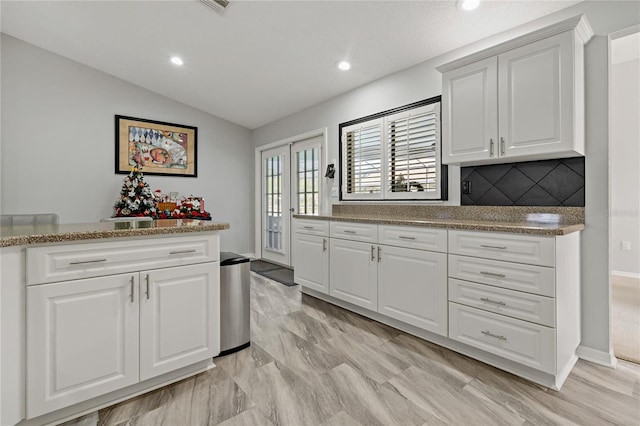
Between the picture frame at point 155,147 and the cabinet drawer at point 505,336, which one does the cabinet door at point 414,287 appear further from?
the picture frame at point 155,147

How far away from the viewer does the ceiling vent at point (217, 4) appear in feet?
8.45

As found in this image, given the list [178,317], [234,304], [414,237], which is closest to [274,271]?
[234,304]

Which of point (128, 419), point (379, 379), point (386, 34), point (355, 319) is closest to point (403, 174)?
point (386, 34)

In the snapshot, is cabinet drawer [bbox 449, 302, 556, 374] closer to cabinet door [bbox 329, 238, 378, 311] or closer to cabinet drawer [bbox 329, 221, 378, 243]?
cabinet door [bbox 329, 238, 378, 311]

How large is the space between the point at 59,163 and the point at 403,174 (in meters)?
4.38

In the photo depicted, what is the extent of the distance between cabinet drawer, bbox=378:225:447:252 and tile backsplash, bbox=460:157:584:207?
703mm

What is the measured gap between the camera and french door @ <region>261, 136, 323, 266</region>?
4.54m

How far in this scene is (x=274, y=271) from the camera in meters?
4.67

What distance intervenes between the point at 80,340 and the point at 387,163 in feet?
9.62

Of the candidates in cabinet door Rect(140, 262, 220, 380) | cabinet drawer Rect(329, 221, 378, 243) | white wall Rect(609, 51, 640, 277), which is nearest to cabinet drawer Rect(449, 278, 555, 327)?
cabinet drawer Rect(329, 221, 378, 243)

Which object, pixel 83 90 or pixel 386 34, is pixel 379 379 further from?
pixel 83 90

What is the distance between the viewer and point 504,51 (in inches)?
84.5

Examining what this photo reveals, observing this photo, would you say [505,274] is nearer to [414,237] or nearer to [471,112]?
[414,237]

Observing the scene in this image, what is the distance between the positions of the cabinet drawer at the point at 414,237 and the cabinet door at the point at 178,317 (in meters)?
1.38
